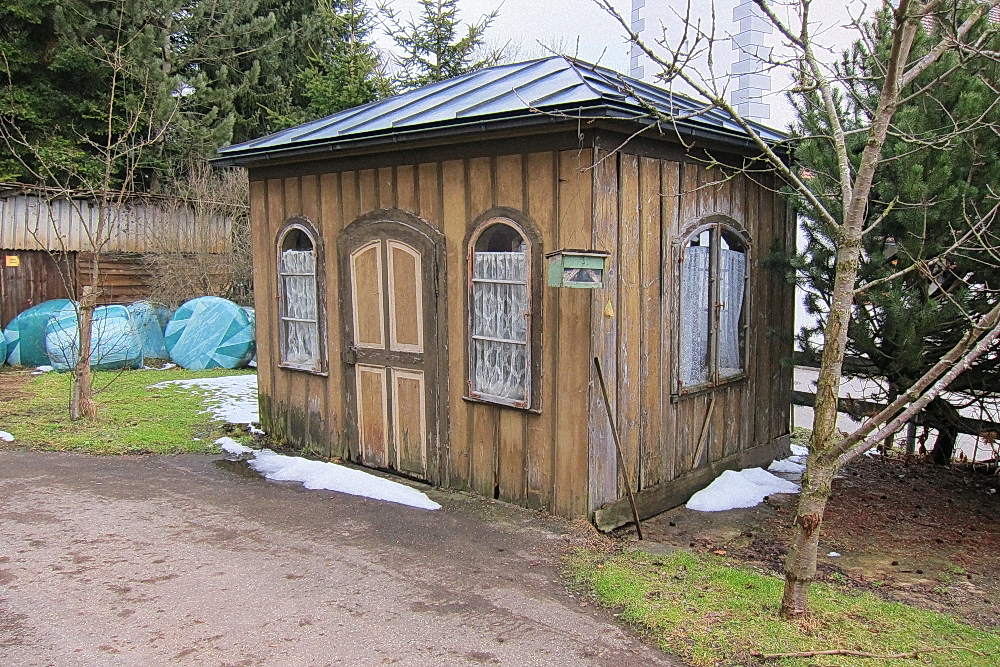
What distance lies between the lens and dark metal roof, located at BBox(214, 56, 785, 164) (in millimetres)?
5102

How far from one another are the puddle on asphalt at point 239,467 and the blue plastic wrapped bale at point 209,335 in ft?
19.7

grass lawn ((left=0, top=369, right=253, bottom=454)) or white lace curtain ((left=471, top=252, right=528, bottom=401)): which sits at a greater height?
white lace curtain ((left=471, top=252, right=528, bottom=401))

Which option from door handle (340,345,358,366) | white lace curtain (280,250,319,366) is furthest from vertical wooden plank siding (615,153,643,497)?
white lace curtain (280,250,319,366)

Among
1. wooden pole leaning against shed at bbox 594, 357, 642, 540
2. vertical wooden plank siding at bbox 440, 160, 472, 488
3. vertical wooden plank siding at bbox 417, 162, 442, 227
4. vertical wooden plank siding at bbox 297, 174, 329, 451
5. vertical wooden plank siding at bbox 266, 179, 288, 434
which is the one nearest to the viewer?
wooden pole leaning against shed at bbox 594, 357, 642, 540

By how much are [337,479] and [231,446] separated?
188 cm

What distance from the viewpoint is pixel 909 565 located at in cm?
507

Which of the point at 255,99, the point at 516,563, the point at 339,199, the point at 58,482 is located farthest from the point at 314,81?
the point at 516,563

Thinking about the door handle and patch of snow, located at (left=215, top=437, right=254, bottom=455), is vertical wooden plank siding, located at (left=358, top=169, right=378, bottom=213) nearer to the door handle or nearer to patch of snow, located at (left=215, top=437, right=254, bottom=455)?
the door handle

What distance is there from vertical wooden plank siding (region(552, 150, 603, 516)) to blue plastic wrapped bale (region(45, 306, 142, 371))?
9131 millimetres

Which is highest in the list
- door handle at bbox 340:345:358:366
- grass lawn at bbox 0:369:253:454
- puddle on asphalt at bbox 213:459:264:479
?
door handle at bbox 340:345:358:366

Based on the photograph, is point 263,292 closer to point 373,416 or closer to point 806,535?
point 373,416

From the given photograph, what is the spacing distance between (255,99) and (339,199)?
13.5 metres

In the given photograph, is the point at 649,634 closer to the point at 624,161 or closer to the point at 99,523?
the point at 624,161

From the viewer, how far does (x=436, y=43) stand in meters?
15.3
